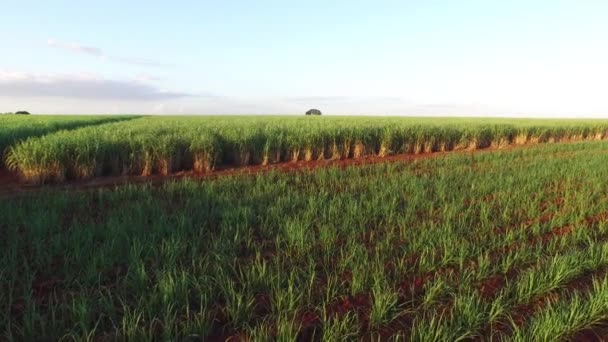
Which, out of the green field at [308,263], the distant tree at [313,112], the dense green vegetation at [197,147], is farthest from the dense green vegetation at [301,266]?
the distant tree at [313,112]

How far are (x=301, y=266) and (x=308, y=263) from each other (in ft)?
0.30

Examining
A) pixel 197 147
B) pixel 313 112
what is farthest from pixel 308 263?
pixel 313 112

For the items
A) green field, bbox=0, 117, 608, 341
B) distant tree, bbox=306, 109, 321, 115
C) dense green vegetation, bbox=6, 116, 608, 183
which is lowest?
green field, bbox=0, 117, 608, 341

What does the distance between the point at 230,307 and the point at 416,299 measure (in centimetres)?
165

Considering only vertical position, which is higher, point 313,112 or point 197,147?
point 313,112

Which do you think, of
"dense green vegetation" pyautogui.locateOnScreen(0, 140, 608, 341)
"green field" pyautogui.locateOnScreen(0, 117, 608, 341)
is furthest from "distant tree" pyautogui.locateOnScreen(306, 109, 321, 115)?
"dense green vegetation" pyautogui.locateOnScreen(0, 140, 608, 341)

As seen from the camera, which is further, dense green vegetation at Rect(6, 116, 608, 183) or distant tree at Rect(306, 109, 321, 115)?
distant tree at Rect(306, 109, 321, 115)

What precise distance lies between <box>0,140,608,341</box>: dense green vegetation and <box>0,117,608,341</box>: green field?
0.02 metres

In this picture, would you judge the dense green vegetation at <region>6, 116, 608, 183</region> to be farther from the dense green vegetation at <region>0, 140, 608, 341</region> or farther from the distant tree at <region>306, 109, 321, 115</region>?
the distant tree at <region>306, 109, 321, 115</region>

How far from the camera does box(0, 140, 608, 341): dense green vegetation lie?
344cm

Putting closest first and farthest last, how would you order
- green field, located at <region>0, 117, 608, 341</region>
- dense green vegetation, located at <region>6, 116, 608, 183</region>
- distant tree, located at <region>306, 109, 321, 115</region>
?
green field, located at <region>0, 117, 608, 341</region>, dense green vegetation, located at <region>6, 116, 608, 183</region>, distant tree, located at <region>306, 109, 321, 115</region>

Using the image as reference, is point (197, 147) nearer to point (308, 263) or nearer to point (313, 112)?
point (308, 263)

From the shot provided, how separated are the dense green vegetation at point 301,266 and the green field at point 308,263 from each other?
21 millimetres

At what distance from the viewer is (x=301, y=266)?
15.0ft
